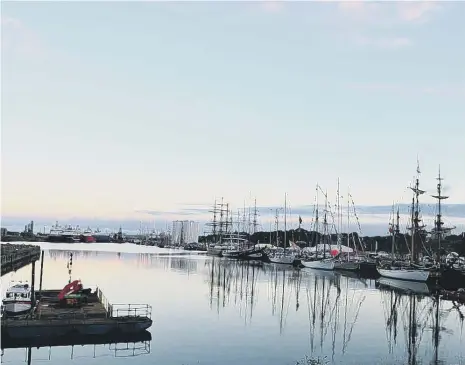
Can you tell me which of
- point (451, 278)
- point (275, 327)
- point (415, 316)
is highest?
point (451, 278)

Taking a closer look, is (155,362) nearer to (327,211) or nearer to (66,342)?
(66,342)

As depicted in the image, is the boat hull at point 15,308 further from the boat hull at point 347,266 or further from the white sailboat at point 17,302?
the boat hull at point 347,266

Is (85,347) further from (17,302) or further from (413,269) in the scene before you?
(413,269)

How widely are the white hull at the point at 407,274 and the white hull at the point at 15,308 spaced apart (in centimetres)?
7443

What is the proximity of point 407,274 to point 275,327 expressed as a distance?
5774 centimetres

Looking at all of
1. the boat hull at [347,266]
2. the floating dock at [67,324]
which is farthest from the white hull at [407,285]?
the floating dock at [67,324]

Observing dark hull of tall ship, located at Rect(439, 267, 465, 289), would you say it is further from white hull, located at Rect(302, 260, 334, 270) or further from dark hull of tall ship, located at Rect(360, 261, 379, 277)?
white hull, located at Rect(302, 260, 334, 270)

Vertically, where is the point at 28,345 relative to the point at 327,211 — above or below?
below

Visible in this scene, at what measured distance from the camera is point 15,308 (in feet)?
145

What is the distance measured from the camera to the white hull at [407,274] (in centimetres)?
9644

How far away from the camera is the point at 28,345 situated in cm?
3891

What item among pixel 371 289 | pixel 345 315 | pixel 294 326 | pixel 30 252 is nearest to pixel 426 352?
pixel 294 326

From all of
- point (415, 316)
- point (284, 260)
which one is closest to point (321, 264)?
point (284, 260)

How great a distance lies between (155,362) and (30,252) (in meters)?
128
